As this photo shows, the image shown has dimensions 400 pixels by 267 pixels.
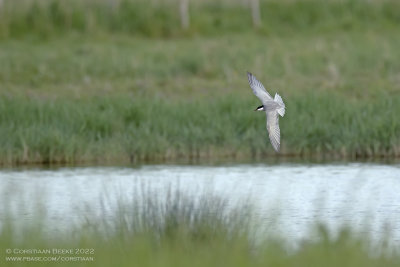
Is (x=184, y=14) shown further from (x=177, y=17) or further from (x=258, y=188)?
(x=258, y=188)

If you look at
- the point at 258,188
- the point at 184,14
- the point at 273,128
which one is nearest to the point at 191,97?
the point at 258,188

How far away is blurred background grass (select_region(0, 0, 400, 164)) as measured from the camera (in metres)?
12.4

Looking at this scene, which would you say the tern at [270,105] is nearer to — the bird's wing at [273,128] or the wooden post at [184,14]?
the bird's wing at [273,128]

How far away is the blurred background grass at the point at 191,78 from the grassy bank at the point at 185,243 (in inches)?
197

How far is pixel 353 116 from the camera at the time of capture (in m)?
12.9

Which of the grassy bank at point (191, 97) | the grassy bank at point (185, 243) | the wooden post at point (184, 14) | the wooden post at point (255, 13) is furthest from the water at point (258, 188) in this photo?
the wooden post at point (255, 13)

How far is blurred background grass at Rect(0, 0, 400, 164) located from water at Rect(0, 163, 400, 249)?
52 centimetres

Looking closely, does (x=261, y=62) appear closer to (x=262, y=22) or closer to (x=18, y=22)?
(x=262, y=22)

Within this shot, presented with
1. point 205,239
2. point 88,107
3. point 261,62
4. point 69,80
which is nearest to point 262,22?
point 261,62

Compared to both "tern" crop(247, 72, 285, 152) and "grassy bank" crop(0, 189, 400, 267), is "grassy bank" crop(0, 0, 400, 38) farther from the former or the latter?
"grassy bank" crop(0, 189, 400, 267)

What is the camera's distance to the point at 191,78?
16.6 meters

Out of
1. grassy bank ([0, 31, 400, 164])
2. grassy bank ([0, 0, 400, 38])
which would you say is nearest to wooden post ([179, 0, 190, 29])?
grassy bank ([0, 0, 400, 38])

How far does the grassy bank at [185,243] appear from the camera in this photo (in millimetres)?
5715

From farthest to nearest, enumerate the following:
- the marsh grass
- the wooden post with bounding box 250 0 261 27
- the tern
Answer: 1. the wooden post with bounding box 250 0 261 27
2. the marsh grass
3. the tern
